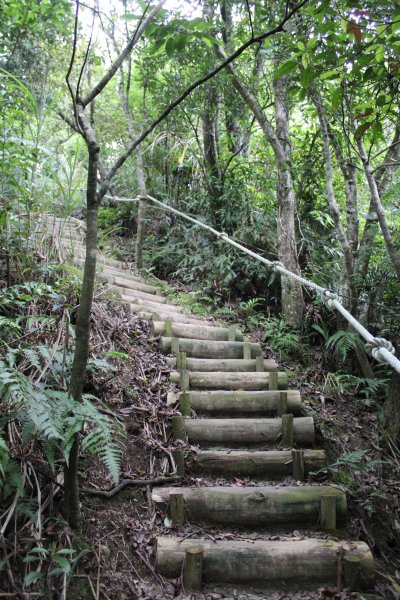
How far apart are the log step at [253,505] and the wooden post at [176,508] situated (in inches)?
2.1

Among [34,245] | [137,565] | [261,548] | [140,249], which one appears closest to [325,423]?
[261,548]

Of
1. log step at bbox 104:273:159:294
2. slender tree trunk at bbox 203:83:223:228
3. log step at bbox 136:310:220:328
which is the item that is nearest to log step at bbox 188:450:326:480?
log step at bbox 136:310:220:328

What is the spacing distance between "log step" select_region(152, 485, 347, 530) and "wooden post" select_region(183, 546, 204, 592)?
31cm

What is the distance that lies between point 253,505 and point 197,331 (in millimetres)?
1906

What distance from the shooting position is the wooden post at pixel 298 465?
262cm

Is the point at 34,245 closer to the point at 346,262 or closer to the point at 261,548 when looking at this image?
the point at 261,548

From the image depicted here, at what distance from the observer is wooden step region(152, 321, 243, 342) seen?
3.86 m

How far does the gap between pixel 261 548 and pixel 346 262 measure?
2.67 metres

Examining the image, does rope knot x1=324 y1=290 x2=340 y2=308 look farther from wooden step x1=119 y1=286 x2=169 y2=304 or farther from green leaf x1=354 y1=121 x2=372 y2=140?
wooden step x1=119 y1=286 x2=169 y2=304

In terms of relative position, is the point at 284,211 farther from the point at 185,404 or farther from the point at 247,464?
the point at 247,464

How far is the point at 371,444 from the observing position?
10.4 feet

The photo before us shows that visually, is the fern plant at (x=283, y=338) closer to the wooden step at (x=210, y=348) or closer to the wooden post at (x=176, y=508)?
the wooden step at (x=210, y=348)

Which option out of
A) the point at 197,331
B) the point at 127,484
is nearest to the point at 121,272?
the point at 197,331

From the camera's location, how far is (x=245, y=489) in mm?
2424
